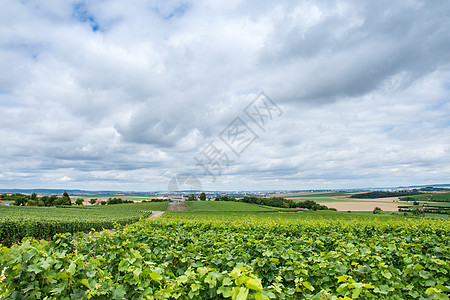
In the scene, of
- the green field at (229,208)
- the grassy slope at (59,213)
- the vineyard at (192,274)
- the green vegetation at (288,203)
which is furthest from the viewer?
the green vegetation at (288,203)

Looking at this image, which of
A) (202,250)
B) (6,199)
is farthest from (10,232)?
(6,199)

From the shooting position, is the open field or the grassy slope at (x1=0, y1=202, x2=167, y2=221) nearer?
the grassy slope at (x1=0, y1=202, x2=167, y2=221)

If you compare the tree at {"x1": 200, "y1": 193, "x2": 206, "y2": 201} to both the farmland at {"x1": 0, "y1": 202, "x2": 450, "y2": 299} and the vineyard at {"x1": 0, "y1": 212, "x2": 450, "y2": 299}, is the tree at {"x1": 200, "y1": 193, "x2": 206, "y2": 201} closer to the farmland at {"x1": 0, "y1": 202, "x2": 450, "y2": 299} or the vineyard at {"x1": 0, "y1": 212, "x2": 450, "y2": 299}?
the farmland at {"x1": 0, "y1": 202, "x2": 450, "y2": 299}

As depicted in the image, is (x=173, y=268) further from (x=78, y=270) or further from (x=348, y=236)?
(x=348, y=236)

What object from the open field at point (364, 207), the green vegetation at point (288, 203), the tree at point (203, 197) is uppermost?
the tree at point (203, 197)

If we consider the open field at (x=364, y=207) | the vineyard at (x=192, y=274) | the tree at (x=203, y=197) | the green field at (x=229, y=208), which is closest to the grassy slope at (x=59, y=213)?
the green field at (x=229, y=208)

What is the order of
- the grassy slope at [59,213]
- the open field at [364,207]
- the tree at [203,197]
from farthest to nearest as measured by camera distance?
the tree at [203,197], the open field at [364,207], the grassy slope at [59,213]

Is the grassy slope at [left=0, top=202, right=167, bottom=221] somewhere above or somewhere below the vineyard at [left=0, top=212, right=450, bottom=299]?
below

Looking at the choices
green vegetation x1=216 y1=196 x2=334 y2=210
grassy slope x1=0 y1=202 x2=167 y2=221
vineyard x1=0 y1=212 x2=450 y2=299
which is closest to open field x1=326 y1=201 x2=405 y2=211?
green vegetation x1=216 y1=196 x2=334 y2=210

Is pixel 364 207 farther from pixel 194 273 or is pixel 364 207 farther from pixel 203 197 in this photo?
pixel 194 273

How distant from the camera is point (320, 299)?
293cm

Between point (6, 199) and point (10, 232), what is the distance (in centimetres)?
9071

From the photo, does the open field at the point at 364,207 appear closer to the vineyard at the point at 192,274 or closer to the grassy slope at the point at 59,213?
the grassy slope at the point at 59,213

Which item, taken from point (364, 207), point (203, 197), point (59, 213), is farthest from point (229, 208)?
point (59, 213)
